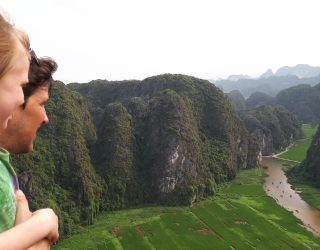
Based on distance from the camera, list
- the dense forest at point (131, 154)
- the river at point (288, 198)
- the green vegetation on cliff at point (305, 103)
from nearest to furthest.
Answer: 1. the river at point (288, 198)
2. the dense forest at point (131, 154)
3. the green vegetation on cliff at point (305, 103)

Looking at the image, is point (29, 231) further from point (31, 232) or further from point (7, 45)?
point (7, 45)

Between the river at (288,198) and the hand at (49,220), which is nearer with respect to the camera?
the hand at (49,220)

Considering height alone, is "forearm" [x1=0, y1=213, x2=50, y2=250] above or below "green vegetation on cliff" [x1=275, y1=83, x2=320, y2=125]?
above

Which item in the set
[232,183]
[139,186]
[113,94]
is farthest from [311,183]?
[113,94]

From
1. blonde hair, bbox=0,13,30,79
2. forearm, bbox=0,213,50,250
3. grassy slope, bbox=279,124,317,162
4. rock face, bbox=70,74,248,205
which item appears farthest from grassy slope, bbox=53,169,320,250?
blonde hair, bbox=0,13,30,79

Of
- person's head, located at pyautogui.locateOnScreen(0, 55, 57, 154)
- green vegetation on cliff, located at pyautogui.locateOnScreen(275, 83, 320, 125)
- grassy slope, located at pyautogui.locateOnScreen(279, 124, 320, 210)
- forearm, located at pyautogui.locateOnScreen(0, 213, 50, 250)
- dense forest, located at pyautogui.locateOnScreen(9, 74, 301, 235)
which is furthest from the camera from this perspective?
green vegetation on cliff, located at pyautogui.locateOnScreen(275, 83, 320, 125)

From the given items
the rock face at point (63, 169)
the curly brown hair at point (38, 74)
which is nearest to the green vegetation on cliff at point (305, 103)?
the rock face at point (63, 169)

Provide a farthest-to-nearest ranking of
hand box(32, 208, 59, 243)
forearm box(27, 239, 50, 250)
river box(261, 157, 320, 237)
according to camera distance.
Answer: river box(261, 157, 320, 237) → hand box(32, 208, 59, 243) → forearm box(27, 239, 50, 250)

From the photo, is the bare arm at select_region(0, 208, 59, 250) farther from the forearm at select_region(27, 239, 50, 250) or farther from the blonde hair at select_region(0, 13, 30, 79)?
the blonde hair at select_region(0, 13, 30, 79)

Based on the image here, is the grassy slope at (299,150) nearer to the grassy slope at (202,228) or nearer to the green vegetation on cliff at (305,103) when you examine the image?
the green vegetation on cliff at (305,103)

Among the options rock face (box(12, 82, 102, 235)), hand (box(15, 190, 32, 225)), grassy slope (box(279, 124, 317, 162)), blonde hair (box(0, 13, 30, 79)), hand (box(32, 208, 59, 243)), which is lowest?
grassy slope (box(279, 124, 317, 162))
